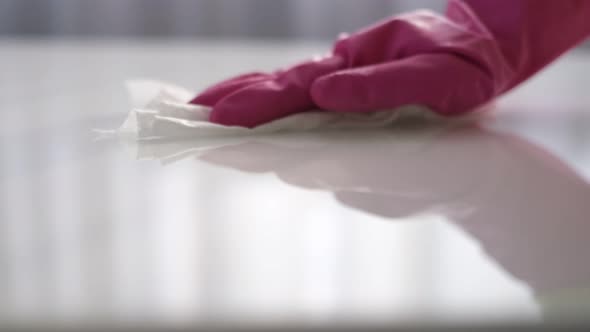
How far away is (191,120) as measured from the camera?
2.44 ft

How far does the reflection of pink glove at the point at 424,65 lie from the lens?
729 millimetres

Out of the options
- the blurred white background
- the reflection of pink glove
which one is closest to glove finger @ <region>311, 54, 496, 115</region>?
the reflection of pink glove

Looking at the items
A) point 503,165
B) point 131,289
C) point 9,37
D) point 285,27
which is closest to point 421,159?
point 503,165

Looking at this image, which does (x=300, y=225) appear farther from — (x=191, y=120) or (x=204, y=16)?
(x=204, y=16)

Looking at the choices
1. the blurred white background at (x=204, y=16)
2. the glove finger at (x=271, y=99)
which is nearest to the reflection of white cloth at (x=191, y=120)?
the glove finger at (x=271, y=99)

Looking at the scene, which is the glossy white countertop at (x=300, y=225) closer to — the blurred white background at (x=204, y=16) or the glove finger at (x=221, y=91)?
the glove finger at (x=221, y=91)

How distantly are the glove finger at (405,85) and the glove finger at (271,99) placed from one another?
21 millimetres

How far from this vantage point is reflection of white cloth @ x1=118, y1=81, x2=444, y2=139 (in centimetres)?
72

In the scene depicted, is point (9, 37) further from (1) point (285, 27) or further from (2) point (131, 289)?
(2) point (131, 289)

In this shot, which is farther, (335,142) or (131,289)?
(335,142)

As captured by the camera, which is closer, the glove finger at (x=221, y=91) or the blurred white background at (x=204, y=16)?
the glove finger at (x=221, y=91)

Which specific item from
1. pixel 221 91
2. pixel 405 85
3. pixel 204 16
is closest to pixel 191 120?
pixel 221 91

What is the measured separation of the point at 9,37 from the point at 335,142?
Result: 5.53ft

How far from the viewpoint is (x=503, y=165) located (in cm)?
61
